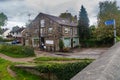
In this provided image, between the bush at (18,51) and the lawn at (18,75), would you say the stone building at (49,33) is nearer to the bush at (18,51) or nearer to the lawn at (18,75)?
the bush at (18,51)

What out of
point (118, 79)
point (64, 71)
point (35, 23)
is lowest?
point (64, 71)

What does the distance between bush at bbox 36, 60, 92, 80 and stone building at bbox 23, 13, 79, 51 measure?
1688 centimetres

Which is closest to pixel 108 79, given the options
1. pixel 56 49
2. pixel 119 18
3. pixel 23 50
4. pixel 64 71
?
pixel 64 71

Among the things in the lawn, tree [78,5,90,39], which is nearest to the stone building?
tree [78,5,90,39]

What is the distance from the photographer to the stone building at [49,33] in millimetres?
36128

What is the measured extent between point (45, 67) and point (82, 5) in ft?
95.4

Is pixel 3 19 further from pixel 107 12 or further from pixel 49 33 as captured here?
pixel 107 12

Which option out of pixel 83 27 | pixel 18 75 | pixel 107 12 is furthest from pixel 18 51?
pixel 107 12

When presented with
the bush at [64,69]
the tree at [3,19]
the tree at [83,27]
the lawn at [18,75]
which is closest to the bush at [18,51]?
the lawn at [18,75]

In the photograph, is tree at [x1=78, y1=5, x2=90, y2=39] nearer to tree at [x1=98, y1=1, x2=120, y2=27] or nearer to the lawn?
tree at [x1=98, y1=1, x2=120, y2=27]

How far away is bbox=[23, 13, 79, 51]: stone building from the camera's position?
119ft

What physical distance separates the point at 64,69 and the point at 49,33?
1973cm

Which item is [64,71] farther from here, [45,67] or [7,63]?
[7,63]

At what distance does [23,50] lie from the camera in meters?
28.3
